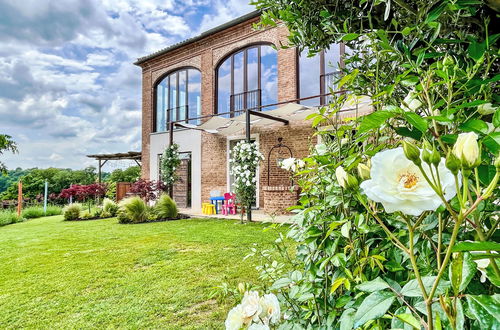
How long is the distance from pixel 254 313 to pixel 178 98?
12902 millimetres

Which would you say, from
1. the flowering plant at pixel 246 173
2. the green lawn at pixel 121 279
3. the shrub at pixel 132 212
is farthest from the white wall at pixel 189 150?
the green lawn at pixel 121 279

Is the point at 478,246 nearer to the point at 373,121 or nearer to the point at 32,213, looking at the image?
the point at 373,121

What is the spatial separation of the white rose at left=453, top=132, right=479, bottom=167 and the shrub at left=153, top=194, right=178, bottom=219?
30.6ft

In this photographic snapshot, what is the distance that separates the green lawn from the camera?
7.66 feet

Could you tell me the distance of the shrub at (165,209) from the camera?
9.08 meters

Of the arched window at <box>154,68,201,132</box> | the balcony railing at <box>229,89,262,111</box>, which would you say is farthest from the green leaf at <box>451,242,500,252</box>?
the arched window at <box>154,68,201,132</box>

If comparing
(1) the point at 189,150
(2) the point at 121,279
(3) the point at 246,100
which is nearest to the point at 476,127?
(2) the point at 121,279

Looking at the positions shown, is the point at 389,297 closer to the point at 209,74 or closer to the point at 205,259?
the point at 205,259

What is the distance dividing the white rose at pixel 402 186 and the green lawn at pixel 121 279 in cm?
211

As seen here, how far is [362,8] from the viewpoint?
4.24 feet

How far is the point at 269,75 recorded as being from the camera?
34.5 feet

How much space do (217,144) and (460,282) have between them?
1129 centimetres

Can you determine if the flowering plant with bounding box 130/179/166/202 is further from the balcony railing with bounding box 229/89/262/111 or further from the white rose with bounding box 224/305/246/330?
the white rose with bounding box 224/305/246/330

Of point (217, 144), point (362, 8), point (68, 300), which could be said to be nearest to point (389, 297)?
point (362, 8)
